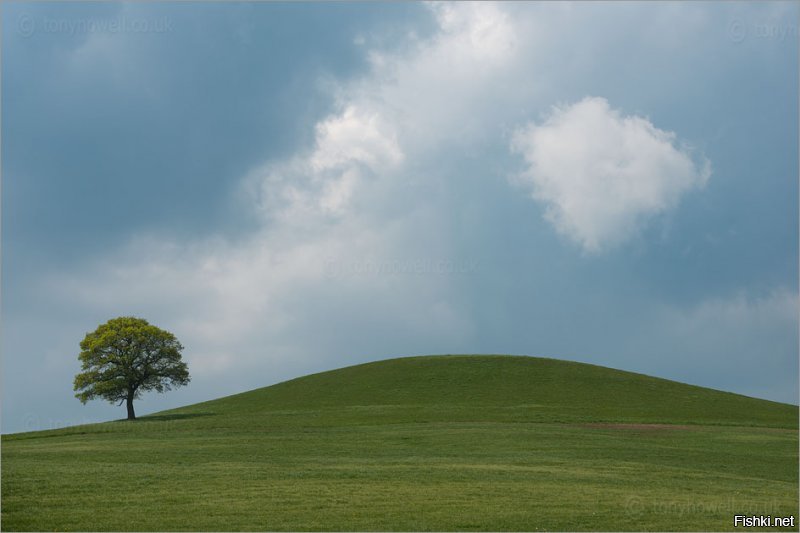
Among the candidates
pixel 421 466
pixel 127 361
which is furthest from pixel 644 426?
pixel 127 361

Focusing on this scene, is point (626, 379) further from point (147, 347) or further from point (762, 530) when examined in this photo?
point (762, 530)

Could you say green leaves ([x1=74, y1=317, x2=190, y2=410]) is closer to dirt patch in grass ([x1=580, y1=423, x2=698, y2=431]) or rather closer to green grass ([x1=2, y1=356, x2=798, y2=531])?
green grass ([x1=2, y1=356, x2=798, y2=531])

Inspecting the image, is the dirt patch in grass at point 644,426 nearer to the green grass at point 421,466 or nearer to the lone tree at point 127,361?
the green grass at point 421,466

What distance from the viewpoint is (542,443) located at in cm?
5016

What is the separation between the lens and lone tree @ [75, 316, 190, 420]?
79438 millimetres

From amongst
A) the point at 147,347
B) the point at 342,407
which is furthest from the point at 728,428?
the point at 147,347

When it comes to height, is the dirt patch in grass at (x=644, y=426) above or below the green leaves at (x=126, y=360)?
below

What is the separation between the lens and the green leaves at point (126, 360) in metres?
79.4

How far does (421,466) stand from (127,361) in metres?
52.4

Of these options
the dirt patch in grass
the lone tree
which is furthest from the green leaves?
the dirt patch in grass

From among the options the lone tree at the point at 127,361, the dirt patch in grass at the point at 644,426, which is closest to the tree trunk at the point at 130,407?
the lone tree at the point at 127,361

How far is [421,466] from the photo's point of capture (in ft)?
128

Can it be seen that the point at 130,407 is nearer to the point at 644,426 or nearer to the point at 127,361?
the point at 127,361

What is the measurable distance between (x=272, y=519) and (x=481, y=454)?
21.2 meters
